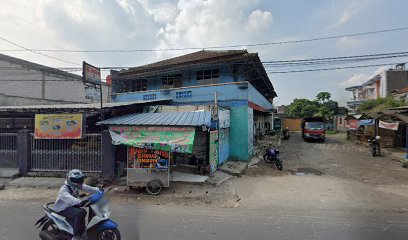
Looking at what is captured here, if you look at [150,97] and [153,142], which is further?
[150,97]

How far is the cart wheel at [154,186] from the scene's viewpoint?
7.90 m

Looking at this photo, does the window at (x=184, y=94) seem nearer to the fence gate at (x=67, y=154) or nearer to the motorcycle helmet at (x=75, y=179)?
the fence gate at (x=67, y=154)

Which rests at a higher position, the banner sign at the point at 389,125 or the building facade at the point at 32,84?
the building facade at the point at 32,84

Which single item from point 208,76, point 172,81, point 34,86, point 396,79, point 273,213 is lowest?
point 273,213

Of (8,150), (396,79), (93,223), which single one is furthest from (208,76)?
(396,79)

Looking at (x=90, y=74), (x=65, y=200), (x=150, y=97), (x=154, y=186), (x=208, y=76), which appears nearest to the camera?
(x=65, y=200)

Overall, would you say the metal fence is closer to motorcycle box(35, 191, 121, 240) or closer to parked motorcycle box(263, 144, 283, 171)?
motorcycle box(35, 191, 121, 240)

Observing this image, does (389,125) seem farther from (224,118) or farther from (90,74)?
(90,74)

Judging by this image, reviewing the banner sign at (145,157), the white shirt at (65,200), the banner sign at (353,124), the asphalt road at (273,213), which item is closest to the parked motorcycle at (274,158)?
the asphalt road at (273,213)

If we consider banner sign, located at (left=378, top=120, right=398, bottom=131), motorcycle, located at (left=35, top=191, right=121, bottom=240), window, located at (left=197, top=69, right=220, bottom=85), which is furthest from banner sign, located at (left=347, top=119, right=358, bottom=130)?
motorcycle, located at (left=35, top=191, right=121, bottom=240)

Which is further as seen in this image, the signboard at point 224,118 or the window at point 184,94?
the window at point 184,94

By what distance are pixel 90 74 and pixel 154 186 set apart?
5.56 meters

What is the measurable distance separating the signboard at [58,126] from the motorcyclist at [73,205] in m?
6.38

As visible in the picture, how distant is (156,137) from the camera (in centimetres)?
906
